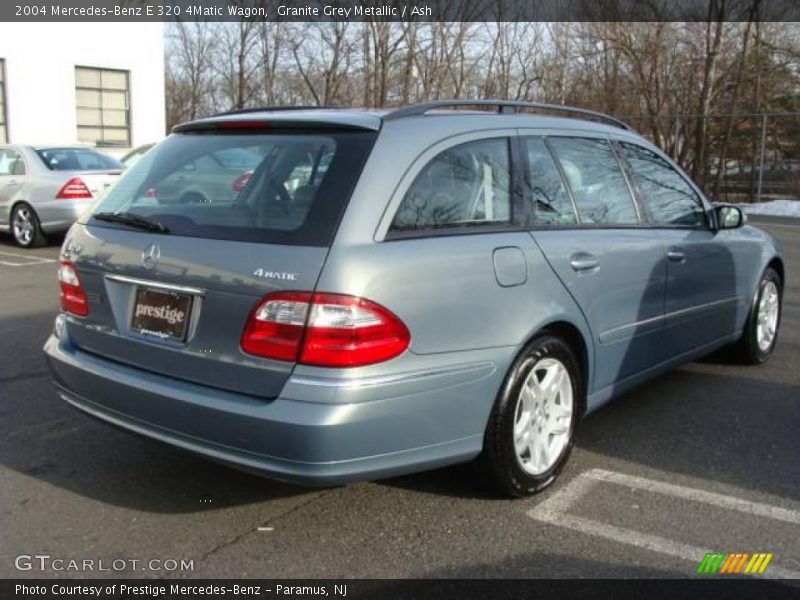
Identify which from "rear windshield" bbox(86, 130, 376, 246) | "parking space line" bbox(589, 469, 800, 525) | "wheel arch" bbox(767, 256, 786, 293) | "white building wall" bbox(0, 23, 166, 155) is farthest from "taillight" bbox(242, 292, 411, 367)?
"white building wall" bbox(0, 23, 166, 155)

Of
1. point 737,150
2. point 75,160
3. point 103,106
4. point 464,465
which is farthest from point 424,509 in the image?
point 103,106

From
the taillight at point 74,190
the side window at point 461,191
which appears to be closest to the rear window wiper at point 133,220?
the side window at point 461,191

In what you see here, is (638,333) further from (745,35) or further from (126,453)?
(745,35)

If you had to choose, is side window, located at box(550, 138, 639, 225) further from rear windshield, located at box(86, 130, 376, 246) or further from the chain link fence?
the chain link fence

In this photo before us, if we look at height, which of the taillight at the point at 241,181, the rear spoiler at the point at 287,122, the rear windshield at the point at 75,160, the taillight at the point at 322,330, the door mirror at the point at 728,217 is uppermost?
the rear windshield at the point at 75,160

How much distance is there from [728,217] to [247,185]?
309 cm

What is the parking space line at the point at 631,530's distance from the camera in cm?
306

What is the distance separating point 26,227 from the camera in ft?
38.6

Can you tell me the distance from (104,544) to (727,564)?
230 cm

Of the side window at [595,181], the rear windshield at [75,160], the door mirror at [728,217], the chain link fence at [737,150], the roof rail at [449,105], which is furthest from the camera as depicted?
the chain link fence at [737,150]

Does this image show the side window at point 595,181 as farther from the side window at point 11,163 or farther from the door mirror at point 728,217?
the side window at point 11,163

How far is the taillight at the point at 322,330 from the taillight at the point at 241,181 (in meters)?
0.80

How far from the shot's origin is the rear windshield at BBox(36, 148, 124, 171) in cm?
1188

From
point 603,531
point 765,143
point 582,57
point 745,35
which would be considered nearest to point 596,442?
point 603,531
